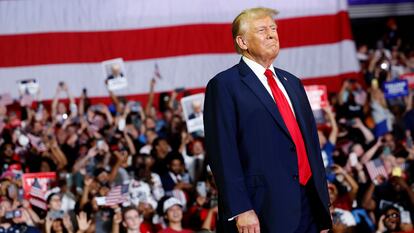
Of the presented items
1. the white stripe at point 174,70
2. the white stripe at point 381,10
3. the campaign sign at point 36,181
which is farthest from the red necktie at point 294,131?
the white stripe at point 381,10

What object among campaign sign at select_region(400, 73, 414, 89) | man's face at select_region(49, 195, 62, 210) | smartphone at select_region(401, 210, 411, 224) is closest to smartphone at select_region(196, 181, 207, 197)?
man's face at select_region(49, 195, 62, 210)

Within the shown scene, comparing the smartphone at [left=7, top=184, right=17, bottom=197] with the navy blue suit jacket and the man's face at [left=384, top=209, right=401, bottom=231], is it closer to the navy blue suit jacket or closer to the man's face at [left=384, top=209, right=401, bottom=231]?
the man's face at [left=384, top=209, right=401, bottom=231]

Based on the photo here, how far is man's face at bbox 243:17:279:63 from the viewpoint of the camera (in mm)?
2861

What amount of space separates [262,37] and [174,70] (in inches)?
287

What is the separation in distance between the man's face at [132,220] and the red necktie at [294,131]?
3.29 m

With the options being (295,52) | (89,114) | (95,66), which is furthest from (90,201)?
(295,52)

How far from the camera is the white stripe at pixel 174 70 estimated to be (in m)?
9.88

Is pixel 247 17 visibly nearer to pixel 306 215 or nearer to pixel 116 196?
pixel 306 215

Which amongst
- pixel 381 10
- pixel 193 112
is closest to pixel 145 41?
pixel 193 112

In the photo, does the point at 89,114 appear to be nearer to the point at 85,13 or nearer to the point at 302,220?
the point at 85,13

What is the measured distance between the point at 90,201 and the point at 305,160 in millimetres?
3944

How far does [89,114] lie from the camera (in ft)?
28.9

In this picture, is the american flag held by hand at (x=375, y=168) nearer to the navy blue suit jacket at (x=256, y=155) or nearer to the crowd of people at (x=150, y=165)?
the crowd of people at (x=150, y=165)

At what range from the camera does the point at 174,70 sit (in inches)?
398
